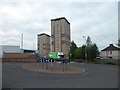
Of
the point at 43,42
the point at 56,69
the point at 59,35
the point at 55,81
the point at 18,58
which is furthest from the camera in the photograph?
the point at 43,42

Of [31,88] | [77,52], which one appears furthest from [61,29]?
[31,88]

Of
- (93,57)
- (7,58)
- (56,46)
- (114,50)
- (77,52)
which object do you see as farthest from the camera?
(114,50)

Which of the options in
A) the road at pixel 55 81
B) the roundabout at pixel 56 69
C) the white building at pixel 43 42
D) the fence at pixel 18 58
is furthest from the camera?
the white building at pixel 43 42

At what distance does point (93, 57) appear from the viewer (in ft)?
211

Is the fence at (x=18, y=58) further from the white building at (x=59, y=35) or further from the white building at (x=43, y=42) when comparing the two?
the white building at (x=43, y=42)

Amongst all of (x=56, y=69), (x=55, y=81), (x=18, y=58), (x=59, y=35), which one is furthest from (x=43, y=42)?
(x=55, y=81)

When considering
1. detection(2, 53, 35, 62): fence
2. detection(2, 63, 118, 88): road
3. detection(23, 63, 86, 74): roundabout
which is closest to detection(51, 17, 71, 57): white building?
detection(2, 53, 35, 62): fence

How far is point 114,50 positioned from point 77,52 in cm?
3151

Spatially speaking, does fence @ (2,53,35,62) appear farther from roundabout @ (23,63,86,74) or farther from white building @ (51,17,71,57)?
roundabout @ (23,63,86,74)

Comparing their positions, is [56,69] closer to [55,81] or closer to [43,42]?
[55,81]

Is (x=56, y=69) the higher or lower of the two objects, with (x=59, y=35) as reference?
lower

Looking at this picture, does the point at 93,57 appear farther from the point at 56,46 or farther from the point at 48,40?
the point at 48,40

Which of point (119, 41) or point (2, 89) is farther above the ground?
point (119, 41)

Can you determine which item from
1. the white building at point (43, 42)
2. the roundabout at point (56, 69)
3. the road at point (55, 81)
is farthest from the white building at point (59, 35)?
→ the road at point (55, 81)
